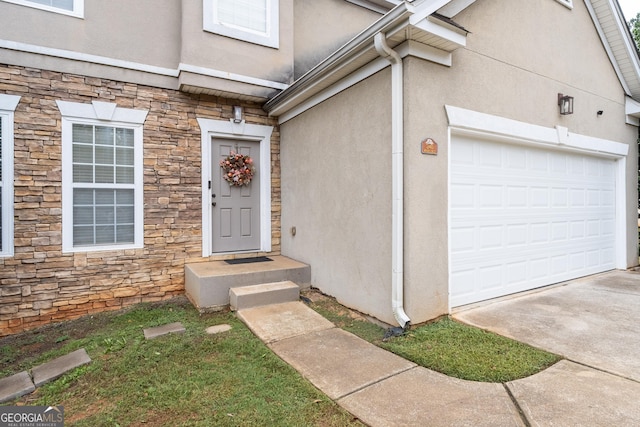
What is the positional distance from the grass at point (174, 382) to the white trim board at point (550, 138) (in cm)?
298

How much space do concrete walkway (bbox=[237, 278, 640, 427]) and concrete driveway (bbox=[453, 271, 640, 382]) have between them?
1.25 feet

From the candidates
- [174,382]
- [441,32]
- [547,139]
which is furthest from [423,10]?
[174,382]

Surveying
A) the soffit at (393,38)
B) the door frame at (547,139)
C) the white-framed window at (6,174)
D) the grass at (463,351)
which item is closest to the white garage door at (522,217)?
the door frame at (547,139)

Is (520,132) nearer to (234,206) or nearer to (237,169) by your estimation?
(237,169)

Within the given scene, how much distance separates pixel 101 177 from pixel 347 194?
11.9 feet

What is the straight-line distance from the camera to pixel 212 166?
583cm

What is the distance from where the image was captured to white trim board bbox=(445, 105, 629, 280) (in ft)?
13.8

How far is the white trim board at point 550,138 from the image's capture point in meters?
4.19

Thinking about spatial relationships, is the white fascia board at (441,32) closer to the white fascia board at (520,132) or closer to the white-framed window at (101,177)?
the white fascia board at (520,132)

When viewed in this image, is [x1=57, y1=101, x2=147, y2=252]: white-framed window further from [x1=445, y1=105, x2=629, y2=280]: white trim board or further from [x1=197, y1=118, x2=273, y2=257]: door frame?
[x1=445, y1=105, x2=629, y2=280]: white trim board

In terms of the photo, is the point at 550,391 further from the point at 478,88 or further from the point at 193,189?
the point at 193,189

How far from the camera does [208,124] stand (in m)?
5.68

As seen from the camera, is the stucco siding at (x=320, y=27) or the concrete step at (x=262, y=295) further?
the stucco siding at (x=320, y=27)

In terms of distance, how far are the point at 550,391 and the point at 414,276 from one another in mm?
1527
